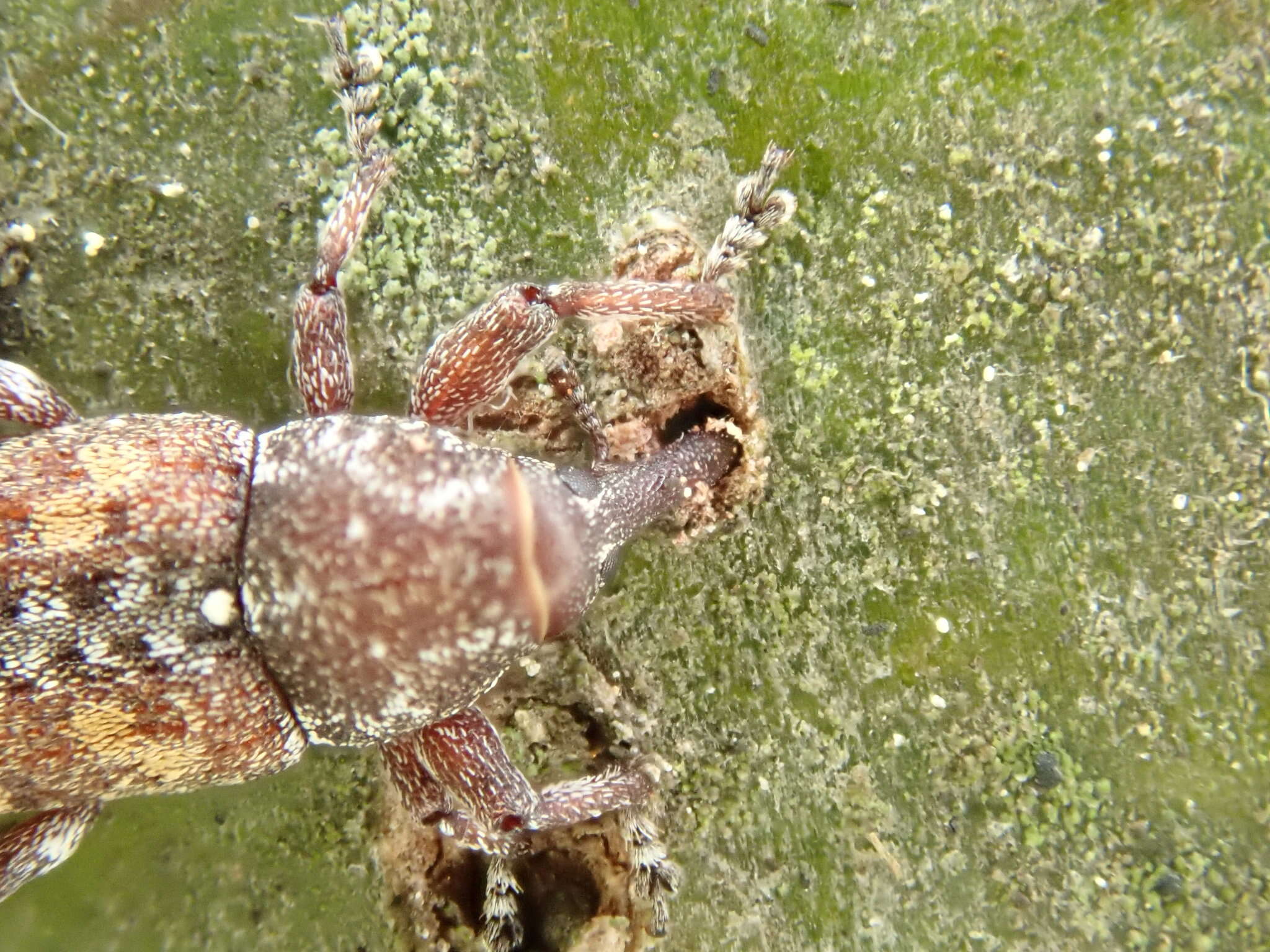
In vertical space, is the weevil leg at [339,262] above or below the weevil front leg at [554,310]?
above

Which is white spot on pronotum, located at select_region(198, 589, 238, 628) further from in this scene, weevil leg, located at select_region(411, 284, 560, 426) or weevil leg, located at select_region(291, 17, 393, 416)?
weevil leg, located at select_region(411, 284, 560, 426)

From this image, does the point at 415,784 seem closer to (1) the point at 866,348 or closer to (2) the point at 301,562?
(2) the point at 301,562

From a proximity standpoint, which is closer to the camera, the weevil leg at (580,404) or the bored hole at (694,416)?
the weevil leg at (580,404)

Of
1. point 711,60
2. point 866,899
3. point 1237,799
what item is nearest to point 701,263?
point 711,60

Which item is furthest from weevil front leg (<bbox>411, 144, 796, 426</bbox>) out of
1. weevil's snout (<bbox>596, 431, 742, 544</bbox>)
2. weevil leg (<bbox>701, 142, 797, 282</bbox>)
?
weevil's snout (<bbox>596, 431, 742, 544</bbox>)

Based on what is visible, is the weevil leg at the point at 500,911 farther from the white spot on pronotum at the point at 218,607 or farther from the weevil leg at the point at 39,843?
the weevil leg at the point at 39,843

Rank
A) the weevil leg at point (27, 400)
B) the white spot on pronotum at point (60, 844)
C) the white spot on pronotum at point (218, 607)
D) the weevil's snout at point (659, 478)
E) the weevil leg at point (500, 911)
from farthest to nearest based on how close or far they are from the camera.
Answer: the weevil leg at point (500, 911), the white spot on pronotum at point (60, 844), the weevil leg at point (27, 400), the weevil's snout at point (659, 478), the white spot on pronotum at point (218, 607)

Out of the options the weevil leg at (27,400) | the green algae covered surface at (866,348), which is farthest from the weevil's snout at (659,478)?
the weevil leg at (27,400)
